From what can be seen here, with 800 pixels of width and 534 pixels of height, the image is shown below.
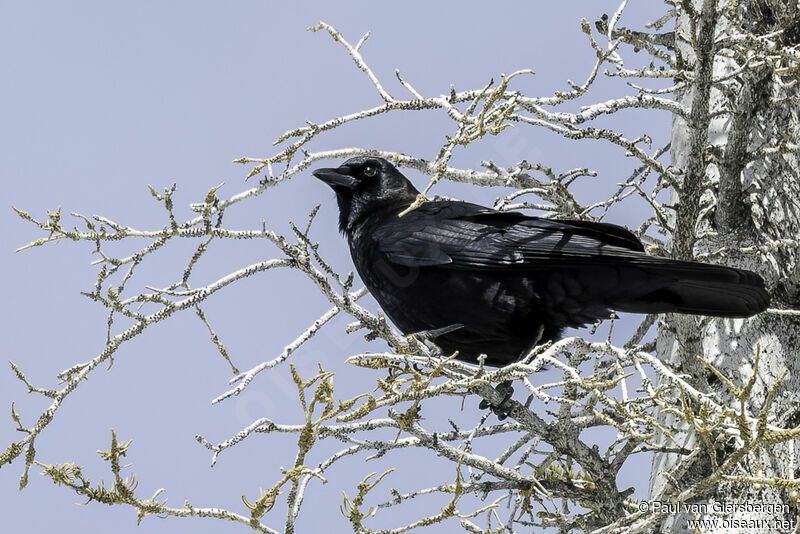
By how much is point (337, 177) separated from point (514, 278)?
1.50 meters

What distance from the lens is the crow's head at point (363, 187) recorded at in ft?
17.1

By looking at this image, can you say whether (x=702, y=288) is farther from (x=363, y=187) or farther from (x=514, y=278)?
(x=363, y=187)

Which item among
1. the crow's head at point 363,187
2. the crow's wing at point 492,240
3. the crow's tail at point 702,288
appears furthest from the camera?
the crow's head at point 363,187

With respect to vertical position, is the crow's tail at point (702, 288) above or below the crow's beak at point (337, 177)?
below

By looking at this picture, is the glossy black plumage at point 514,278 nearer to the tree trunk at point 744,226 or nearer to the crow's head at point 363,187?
the tree trunk at point 744,226

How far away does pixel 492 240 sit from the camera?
14.5 ft

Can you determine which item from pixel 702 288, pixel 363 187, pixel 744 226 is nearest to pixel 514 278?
pixel 702 288

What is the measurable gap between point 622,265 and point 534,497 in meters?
1.10

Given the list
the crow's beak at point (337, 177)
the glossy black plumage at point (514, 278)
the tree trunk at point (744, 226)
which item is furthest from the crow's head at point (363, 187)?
the tree trunk at point (744, 226)

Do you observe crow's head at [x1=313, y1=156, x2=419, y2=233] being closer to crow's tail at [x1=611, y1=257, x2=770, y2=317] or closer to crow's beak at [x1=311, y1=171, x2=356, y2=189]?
crow's beak at [x1=311, y1=171, x2=356, y2=189]

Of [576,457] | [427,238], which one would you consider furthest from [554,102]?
[576,457]

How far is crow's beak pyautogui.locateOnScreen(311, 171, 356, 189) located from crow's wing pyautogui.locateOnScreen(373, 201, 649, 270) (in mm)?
580

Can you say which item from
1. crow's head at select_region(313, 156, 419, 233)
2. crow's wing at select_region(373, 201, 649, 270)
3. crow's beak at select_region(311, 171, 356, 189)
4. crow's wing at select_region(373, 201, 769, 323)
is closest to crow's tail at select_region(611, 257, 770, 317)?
crow's wing at select_region(373, 201, 769, 323)

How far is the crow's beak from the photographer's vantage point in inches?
209
